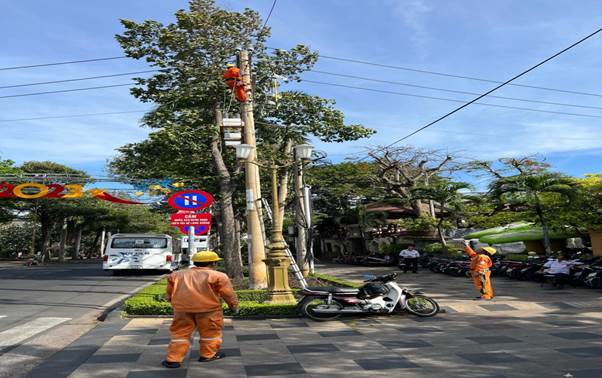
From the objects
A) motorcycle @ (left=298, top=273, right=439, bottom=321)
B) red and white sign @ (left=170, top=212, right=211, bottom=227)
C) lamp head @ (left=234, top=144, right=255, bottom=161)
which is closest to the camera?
motorcycle @ (left=298, top=273, right=439, bottom=321)

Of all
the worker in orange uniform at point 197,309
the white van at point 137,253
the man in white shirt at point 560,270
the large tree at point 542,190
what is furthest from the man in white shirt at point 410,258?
the worker in orange uniform at point 197,309

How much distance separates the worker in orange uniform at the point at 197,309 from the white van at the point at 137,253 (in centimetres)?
1658

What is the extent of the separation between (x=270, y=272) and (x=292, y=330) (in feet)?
9.00

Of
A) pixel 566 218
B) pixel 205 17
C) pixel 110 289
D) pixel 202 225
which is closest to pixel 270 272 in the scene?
pixel 202 225

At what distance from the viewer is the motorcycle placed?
9.08m

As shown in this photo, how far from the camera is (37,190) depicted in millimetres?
25344

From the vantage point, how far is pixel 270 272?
10.8 metres

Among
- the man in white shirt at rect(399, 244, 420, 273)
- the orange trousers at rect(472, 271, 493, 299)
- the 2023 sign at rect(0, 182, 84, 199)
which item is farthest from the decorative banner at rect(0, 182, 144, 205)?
the orange trousers at rect(472, 271, 493, 299)

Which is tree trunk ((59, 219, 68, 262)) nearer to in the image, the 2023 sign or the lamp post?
the 2023 sign

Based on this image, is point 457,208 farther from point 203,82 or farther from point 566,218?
point 203,82

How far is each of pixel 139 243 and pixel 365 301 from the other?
50.5ft

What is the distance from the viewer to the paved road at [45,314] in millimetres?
6852

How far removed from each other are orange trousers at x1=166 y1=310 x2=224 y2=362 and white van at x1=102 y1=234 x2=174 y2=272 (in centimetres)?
1674

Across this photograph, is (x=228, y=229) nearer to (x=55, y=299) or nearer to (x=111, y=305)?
(x=111, y=305)
